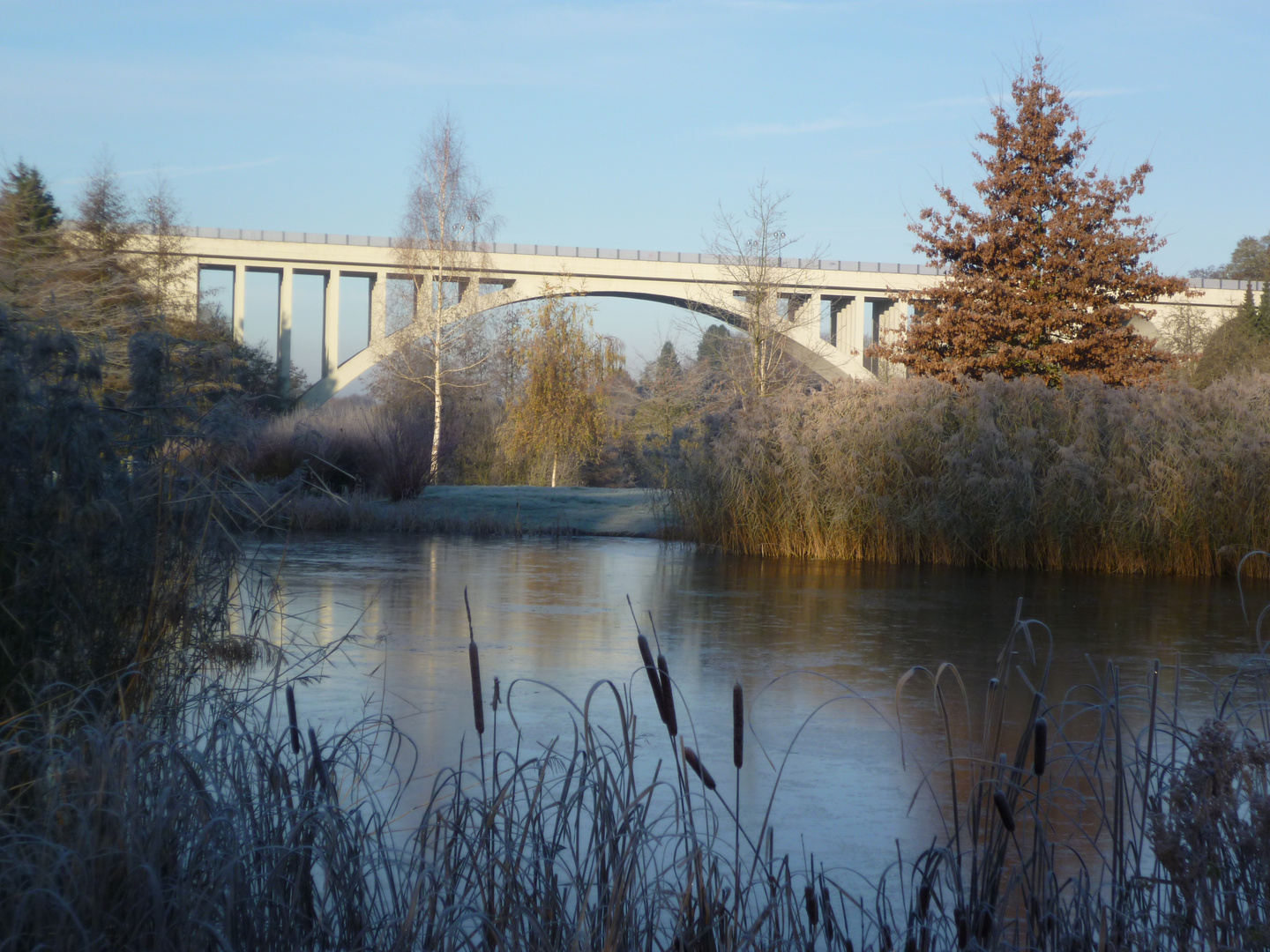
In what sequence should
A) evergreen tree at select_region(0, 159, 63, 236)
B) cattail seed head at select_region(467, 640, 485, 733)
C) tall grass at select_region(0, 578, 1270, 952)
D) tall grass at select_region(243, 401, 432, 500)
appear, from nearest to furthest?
tall grass at select_region(0, 578, 1270, 952), cattail seed head at select_region(467, 640, 485, 733), tall grass at select_region(243, 401, 432, 500), evergreen tree at select_region(0, 159, 63, 236)

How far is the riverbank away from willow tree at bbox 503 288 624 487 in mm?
10367

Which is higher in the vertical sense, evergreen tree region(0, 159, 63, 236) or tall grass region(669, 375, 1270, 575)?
evergreen tree region(0, 159, 63, 236)

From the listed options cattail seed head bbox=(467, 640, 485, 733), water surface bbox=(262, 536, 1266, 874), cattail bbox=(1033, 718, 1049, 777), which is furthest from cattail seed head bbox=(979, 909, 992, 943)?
cattail seed head bbox=(467, 640, 485, 733)

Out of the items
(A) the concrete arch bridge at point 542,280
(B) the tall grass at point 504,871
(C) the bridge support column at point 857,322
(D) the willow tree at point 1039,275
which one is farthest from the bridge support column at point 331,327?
(B) the tall grass at point 504,871

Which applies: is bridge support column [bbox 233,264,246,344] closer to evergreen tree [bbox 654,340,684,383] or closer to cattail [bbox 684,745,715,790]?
evergreen tree [bbox 654,340,684,383]

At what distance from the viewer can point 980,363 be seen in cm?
1706

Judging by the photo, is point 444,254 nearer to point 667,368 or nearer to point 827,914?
point 667,368

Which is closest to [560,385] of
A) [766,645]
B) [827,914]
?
[766,645]

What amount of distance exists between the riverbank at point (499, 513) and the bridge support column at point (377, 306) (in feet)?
50.1

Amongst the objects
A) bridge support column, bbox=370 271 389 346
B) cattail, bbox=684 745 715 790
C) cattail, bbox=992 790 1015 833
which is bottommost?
cattail, bbox=992 790 1015 833

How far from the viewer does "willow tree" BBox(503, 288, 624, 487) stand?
29.0 metres

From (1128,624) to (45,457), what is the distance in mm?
6065

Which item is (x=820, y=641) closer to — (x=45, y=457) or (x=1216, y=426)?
(x=45, y=457)

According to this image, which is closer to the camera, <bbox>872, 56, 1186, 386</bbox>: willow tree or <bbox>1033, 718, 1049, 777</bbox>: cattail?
<bbox>1033, 718, 1049, 777</bbox>: cattail
